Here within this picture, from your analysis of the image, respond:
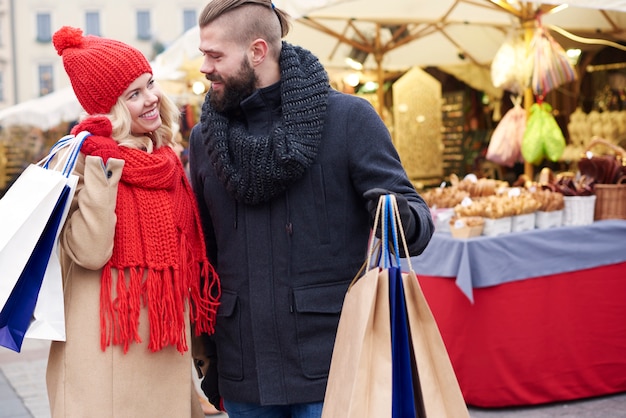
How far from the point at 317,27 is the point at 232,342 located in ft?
21.8

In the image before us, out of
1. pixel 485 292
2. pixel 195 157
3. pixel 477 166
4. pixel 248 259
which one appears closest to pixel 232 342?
pixel 248 259

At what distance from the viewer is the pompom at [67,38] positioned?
255 cm

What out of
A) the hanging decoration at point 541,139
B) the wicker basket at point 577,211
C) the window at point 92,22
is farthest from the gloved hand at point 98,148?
the window at point 92,22

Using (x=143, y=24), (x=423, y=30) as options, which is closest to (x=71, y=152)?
(x=423, y=30)

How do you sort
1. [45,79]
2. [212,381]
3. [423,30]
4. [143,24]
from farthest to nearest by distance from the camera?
[143,24]
[45,79]
[423,30]
[212,381]

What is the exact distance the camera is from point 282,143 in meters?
2.37

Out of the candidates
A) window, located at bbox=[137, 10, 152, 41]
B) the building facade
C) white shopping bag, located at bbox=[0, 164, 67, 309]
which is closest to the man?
white shopping bag, located at bbox=[0, 164, 67, 309]

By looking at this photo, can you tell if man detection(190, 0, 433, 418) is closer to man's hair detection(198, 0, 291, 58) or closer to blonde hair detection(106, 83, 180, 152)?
man's hair detection(198, 0, 291, 58)

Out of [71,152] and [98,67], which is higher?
[98,67]

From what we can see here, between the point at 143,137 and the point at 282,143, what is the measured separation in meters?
0.47

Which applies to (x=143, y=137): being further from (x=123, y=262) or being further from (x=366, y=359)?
(x=366, y=359)

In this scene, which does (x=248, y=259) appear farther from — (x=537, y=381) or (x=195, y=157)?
(x=537, y=381)

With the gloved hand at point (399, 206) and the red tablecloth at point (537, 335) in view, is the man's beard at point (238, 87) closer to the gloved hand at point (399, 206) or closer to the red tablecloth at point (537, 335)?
the gloved hand at point (399, 206)

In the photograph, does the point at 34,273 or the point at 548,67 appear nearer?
the point at 34,273
